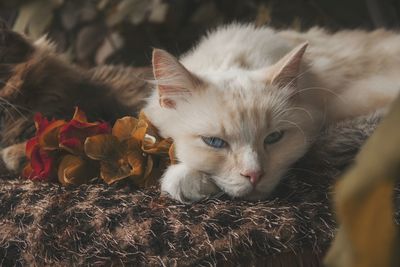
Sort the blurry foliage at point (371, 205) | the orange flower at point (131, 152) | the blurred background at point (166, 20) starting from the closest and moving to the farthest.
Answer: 1. the blurry foliage at point (371, 205)
2. the orange flower at point (131, 152)
3. the blurred background at point (166, 20)

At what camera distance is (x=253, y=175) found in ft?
2.89

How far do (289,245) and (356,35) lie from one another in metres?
0.78

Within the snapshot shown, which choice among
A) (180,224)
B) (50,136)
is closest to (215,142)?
(180,224)

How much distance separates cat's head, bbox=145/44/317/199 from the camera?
91cm

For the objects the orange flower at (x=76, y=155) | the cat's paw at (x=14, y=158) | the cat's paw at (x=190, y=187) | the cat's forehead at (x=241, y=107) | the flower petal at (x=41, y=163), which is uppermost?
the cat's forehead at (x=241, y=107)

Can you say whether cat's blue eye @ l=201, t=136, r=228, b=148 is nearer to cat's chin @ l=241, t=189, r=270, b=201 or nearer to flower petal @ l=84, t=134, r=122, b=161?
cat's chin @ l=241, t=189, r=270, b=201

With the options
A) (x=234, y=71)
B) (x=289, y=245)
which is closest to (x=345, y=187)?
(x=289, y=245)

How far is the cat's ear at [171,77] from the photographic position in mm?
952

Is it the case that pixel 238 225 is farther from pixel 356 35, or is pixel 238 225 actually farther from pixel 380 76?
pixel 356 35

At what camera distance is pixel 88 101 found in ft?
4.55

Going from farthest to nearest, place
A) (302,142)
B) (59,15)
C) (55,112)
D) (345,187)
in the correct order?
(59,15) < (55,112) < (302,142) < (345,187)

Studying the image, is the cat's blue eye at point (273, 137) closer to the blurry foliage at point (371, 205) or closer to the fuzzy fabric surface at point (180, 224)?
the fuzzy fabric surface at point (180, 224)

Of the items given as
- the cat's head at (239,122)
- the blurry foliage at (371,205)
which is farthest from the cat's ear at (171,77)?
the blurry foliage at (371,205)

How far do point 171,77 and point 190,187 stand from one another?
221 mm
